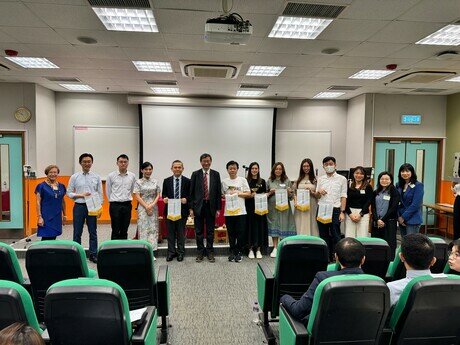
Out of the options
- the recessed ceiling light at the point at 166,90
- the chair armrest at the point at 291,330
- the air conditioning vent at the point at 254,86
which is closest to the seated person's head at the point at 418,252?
the chair armrest at the point at 291,330

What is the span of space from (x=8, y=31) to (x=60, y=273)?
120 inches

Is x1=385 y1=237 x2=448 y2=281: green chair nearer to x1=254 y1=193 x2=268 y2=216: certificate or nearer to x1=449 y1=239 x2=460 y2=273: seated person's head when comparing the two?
x1=449 y1=239 x2=460 y2=273: seated person's head

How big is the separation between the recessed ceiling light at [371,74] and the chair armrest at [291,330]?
4530 mm

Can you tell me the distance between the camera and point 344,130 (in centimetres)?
787

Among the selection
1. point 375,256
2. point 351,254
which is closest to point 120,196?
point 375,256

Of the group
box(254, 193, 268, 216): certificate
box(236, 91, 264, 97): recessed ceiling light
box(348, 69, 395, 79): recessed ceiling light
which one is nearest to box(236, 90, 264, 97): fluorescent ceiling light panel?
box(236, 91, 264, 97): recessed ceiling light

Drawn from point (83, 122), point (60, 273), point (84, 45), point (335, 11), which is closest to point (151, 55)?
point (84, 45)

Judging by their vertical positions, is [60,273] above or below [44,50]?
below

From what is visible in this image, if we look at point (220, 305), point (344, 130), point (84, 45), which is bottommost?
point (220, 305)

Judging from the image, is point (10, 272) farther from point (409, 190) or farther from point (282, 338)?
point (409, 190)

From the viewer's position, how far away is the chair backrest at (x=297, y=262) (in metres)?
2.41

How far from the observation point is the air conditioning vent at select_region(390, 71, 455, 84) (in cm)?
511

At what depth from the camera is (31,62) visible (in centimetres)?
489

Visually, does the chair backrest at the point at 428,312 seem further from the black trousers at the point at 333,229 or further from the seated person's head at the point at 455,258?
the black trousers at the point at 333,229
